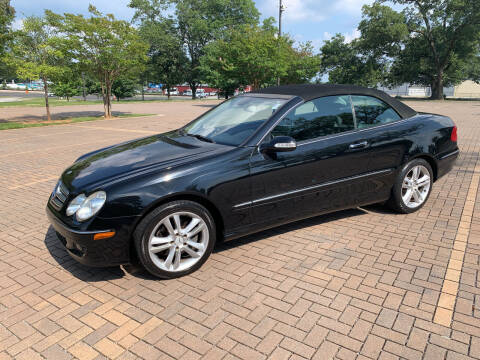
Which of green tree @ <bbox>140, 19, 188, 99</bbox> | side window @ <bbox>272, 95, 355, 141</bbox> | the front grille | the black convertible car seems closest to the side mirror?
the black convertible car

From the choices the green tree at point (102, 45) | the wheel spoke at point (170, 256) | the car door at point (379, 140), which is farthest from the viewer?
the green tree at point (102, 45)

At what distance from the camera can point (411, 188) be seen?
4.48 m

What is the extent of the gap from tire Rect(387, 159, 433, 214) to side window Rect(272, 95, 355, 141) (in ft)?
3.20

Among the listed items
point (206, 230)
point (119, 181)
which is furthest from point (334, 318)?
point (119, 181)

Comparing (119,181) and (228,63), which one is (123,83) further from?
(119,181)

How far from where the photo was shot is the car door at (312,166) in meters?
3.44

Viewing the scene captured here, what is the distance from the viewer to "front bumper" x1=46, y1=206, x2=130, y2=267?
286 cm

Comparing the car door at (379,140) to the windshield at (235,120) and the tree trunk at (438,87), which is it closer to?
the windshield at (235,120)

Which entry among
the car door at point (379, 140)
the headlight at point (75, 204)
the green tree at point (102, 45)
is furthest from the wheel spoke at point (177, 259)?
the green tree at point (102, 45)

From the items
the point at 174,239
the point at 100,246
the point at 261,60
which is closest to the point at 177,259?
the point at 174,239

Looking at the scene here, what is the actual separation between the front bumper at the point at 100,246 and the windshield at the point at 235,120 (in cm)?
136

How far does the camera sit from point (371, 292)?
2.94 m

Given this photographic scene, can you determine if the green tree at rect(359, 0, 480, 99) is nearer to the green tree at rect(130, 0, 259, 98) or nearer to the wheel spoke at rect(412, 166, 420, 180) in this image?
the green tree at rect(130, 0, 259, 98)

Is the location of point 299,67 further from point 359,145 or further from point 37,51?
point 359,145
